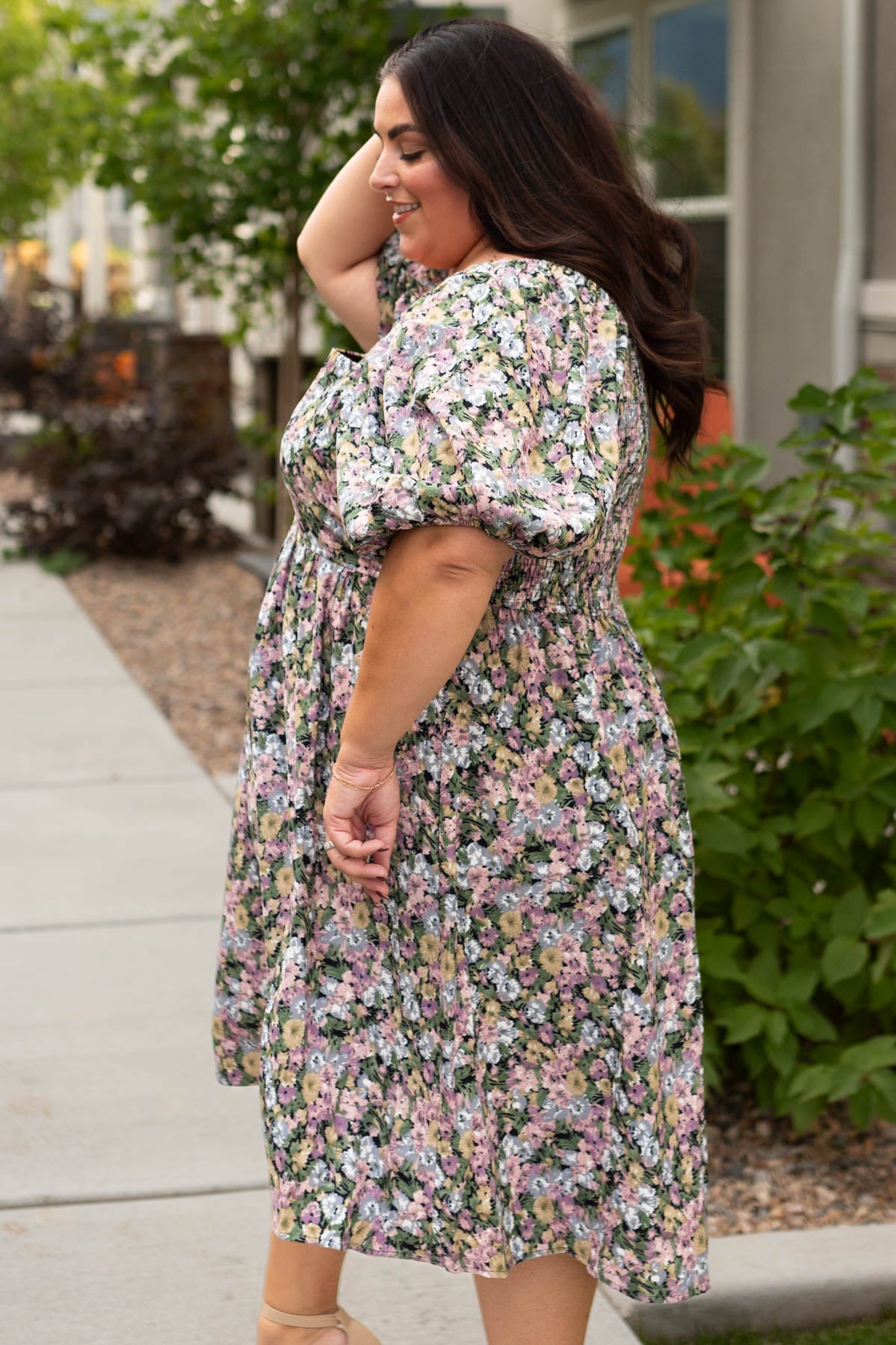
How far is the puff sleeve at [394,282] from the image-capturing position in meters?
2.27

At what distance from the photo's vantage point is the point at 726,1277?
2.77 metres

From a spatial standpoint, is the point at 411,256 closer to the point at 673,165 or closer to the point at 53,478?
the point at 673,165

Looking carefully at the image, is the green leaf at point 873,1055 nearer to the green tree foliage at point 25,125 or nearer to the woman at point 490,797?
the woman at point 490,797

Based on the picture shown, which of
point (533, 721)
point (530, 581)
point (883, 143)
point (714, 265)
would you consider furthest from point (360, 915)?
point (714, 265)

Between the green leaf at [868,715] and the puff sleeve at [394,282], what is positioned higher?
the puff sleeve at [394,282]

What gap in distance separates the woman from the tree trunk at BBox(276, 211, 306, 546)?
5793 millimetres

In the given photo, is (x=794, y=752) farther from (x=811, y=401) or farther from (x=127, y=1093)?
(x=127, y=1093)

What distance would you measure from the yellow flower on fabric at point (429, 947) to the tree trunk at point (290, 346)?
5853mm

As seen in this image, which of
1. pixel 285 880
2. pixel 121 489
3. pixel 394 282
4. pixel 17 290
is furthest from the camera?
pixel 17 290

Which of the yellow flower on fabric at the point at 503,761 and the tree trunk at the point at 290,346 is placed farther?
the tree trunk at the point at 290,346

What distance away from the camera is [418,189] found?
1.93 meters

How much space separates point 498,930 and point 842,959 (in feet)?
4.16

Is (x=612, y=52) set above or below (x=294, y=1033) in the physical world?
above

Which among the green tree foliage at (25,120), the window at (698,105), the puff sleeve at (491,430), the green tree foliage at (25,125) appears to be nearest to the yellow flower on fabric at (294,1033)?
the puff sleeve at (491,430)
